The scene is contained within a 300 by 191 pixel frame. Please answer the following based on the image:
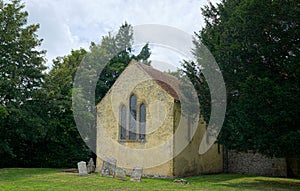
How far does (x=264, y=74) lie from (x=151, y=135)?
8796 mm

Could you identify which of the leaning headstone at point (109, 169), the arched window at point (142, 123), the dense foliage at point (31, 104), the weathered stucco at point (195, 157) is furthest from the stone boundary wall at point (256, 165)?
the dense foliage at point (31, 104)

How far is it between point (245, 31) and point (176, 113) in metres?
7.47

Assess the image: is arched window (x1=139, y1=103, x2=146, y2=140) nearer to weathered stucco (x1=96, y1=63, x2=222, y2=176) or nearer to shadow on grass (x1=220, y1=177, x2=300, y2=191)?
weathered stucco (x1=96, y1=63, x2=222, y2=176)

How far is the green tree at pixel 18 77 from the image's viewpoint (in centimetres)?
2725

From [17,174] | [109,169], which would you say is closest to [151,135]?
[109,169]

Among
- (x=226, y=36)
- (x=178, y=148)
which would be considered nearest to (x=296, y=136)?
(x=226, y=36)

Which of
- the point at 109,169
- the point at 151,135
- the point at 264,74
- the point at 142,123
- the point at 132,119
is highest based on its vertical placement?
the point at 264,74

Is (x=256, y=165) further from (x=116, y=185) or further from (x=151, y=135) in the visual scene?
(x=116, y=185)

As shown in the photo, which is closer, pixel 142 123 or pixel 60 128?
pixel 142 123

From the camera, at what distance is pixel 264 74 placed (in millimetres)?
17312

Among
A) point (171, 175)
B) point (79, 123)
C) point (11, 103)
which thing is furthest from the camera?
point (79, 123)

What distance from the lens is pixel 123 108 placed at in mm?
24906

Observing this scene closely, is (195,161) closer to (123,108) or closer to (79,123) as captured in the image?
(123,108)

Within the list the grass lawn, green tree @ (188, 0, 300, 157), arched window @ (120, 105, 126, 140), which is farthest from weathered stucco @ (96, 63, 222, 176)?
green tree @ (188, 0, 300, 157)
